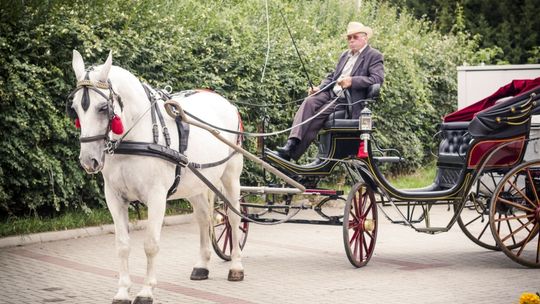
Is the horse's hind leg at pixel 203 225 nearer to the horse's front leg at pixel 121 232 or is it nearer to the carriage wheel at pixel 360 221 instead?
the horse's front leg at pixel 121 232

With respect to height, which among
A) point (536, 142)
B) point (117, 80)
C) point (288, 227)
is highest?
point (117, 80)

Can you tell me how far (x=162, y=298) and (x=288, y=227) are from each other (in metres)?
4.93

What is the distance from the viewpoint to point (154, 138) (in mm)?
8148

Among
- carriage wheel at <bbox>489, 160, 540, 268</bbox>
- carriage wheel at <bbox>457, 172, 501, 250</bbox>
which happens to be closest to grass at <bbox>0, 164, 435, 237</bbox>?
carriage wheel at <bbox>457, 172, 501, 250</bbox>

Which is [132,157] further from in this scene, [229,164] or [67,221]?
[67,221]

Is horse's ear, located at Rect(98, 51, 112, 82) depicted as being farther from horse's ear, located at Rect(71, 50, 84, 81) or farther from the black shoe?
the black shoe

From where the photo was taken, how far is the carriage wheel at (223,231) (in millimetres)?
10039

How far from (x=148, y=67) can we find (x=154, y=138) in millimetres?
4623

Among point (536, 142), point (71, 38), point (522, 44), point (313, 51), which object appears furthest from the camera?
point (522, 44)

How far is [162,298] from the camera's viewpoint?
8320 millimetres

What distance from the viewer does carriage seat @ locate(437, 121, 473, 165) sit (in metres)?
10.5

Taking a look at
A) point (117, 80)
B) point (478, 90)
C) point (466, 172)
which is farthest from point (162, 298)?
point (478, 90)

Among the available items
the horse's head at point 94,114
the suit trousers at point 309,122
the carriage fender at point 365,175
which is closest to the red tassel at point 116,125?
the horse's head at point 94,114

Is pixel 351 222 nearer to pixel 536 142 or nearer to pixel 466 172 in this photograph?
pixel 466 172
